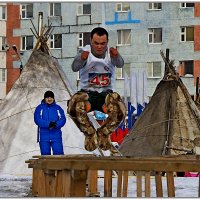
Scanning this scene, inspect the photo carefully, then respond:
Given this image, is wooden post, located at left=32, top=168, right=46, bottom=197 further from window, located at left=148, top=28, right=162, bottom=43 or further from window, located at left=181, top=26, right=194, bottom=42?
window, located at left=181, top=26, right=194, bottom=42

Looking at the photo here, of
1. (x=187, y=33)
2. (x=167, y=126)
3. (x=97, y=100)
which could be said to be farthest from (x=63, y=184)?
(x=187, y=33)

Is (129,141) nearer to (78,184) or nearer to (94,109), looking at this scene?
(94,109)

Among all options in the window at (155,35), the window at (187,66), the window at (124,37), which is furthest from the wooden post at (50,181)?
the window at (187,66)

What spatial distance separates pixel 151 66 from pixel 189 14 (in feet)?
13.6

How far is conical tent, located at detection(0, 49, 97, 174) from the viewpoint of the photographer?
1933 centimetres

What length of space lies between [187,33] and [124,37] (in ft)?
12.3

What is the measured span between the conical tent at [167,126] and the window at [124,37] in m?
13.3

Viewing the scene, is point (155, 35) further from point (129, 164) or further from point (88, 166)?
point (129, 164)

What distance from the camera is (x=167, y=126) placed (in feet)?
75.2

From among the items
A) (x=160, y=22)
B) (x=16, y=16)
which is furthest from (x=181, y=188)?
(x=160, y=22)

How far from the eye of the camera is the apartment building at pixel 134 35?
34375mm

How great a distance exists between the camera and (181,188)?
14.1m

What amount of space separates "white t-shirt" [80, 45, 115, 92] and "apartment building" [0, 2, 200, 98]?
21.8m

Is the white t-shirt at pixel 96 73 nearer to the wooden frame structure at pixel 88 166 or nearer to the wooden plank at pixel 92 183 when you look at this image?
the wooden frame structure at pixel 88 166
